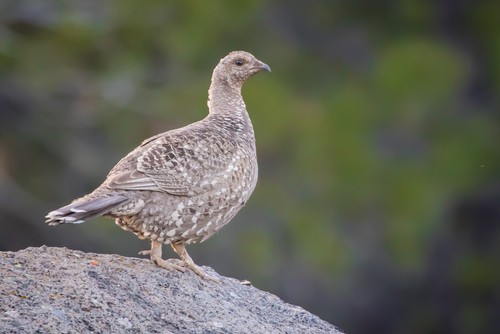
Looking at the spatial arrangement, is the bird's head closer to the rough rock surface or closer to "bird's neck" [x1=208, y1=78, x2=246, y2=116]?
"bird's neck" [x1=208, y1=78, x2=246, y2=116]

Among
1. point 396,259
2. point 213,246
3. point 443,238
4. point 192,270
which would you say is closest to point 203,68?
point 213,246

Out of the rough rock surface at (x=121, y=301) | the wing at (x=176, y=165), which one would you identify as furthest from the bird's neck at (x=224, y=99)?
the rough rock surface at (x=121, y=301)

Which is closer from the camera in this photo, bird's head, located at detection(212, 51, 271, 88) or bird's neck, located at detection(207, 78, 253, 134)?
bird's neck, located at detection(207, 78, 253, 134)

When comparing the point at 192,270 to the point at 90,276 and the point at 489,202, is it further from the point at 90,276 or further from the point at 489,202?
the point at 489,202

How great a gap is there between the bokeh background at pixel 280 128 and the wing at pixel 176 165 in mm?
5854

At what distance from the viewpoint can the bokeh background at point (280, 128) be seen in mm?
13383

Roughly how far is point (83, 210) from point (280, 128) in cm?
738

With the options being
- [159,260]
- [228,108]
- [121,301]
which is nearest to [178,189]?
[159,260]

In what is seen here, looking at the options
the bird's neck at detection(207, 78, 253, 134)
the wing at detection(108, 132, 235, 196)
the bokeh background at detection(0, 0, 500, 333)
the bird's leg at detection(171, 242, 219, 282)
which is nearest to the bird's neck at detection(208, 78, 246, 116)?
the bird's neck at detection(207, 78, 253, 134)

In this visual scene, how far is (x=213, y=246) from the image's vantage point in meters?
13.5

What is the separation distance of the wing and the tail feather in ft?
0.45

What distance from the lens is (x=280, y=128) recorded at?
13.3 metres

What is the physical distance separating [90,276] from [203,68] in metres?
8.42

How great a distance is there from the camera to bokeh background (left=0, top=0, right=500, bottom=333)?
43.9 ft
